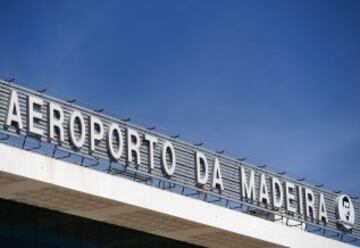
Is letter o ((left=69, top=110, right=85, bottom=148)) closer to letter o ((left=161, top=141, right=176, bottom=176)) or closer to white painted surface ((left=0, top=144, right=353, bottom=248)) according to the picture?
white painted surface ((left=0, top=144, right=353, bottom=248))

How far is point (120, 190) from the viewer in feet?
123

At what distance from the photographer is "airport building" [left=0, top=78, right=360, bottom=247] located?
35.7 m

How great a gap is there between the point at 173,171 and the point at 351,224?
13.1 m

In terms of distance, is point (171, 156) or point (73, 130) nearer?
point (73, 130)

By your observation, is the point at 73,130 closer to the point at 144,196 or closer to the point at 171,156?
the point at 144,196

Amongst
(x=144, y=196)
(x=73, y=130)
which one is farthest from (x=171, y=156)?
(x=73, y=130)

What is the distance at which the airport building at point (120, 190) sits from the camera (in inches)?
1404

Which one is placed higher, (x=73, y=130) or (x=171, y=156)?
(x=171, y=156)

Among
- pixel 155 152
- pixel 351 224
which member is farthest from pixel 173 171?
pixel 351 224

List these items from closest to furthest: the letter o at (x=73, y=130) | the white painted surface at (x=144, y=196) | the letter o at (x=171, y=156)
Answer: the white painted surface at (x=144, y=196) < the letter o at (x=73, y=130) < the letter o at (x=171, y=156)

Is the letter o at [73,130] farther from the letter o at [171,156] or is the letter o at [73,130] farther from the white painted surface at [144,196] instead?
the letter o at [171,156]

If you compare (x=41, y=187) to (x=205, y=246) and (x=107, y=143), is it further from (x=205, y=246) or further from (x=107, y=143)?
(x=205, y=246)

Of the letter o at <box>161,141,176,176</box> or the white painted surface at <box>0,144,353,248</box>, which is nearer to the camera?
the white painted surface at <box>0,144,353,248</box>

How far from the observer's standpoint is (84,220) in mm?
39719
